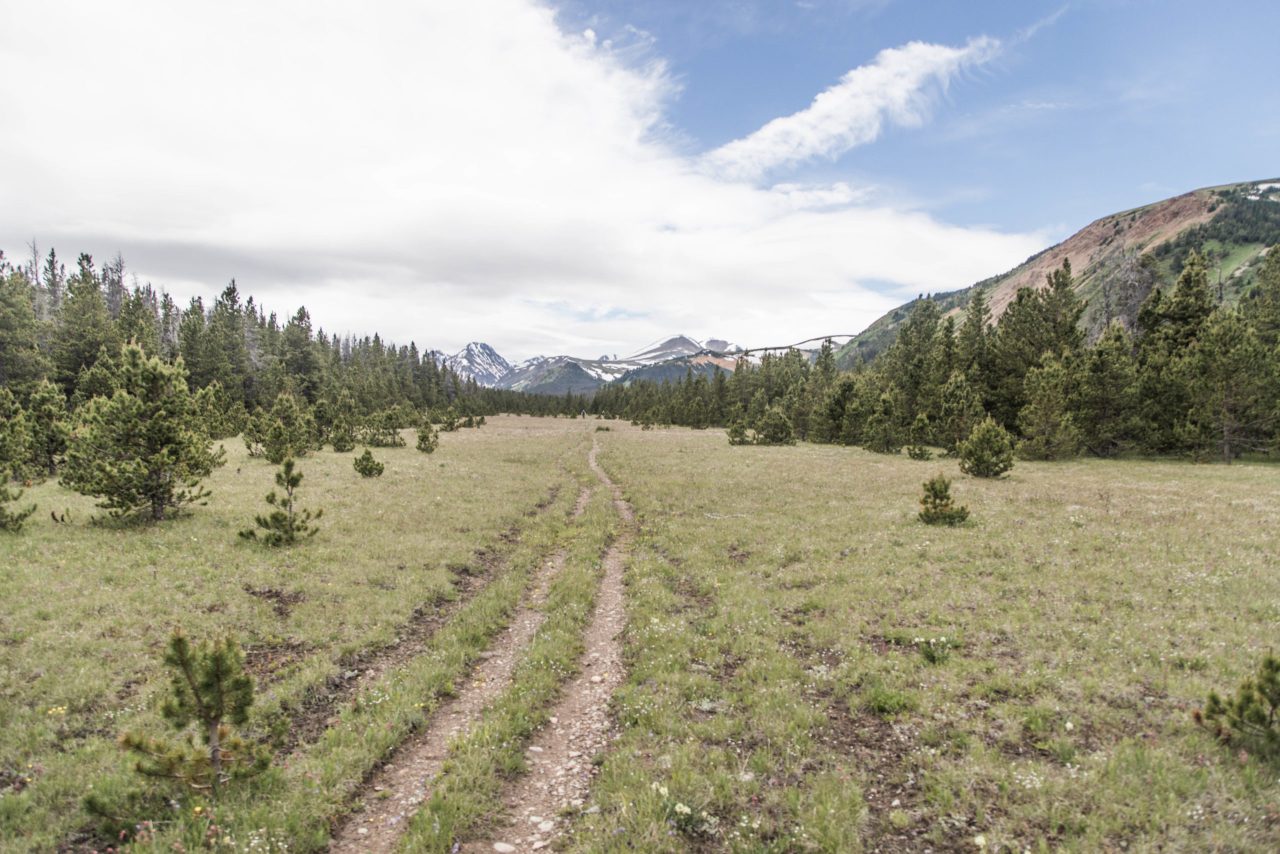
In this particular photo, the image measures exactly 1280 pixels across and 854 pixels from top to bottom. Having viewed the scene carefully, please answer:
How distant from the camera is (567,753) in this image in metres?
9.20

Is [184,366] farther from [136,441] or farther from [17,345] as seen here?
[17,345]

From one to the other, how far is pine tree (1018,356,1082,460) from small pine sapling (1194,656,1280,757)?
42.3 metres

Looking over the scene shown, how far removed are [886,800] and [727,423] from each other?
108 m

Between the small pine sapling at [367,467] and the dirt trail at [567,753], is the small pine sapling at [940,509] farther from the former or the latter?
the small pine sapling at [367,467]

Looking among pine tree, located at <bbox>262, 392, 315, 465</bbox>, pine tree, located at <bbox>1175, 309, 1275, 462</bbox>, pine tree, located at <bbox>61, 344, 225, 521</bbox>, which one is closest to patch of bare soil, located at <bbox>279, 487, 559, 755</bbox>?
pine tree, located at <bbox>61, 344, 225, 521</bbox>

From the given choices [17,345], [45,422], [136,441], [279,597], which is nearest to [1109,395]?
[279,597]

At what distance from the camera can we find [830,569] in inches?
688

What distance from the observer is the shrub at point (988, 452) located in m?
33.2

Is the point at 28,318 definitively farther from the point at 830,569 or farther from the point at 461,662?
the point at 830,569

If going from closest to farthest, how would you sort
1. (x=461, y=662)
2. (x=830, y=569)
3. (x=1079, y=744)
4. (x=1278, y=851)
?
(x=1278, y=851) → (x=1079, y=744) → (x=461, y=662) → (x=830, y=569)

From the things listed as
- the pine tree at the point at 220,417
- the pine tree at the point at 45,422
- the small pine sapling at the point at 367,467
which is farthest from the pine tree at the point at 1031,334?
the pine tree at the point at 220,417

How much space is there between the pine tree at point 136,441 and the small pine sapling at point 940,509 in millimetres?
30165

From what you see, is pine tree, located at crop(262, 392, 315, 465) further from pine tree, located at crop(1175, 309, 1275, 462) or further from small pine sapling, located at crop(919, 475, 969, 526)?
pine tree, located at crop(1175, 309, 1275, 462)

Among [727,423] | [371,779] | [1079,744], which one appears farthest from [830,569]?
[727,423]
